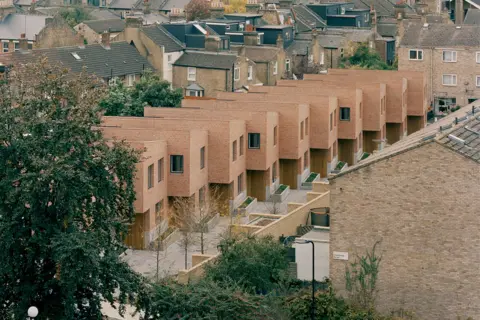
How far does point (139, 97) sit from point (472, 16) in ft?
186

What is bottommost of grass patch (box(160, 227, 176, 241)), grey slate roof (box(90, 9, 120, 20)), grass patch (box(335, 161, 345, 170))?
grass patch (box(335, 161, 345, 170))

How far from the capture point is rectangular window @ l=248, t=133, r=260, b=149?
72.2 m

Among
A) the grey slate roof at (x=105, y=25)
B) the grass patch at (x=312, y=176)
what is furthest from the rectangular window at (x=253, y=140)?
the grey slate roof at (x=105, y=25)

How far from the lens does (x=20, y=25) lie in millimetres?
115875

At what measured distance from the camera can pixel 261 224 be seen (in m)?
60.1

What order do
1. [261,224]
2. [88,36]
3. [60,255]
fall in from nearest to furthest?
[60,255] → [261,224] → [88,36]

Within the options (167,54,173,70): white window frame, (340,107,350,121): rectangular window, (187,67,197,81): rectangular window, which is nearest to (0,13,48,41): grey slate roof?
(167,54,173,70): white window frame

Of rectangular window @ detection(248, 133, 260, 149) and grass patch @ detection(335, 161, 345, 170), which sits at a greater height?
rectangular window @ detection(248, 133, 260, 149)

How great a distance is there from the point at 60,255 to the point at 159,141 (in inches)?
806

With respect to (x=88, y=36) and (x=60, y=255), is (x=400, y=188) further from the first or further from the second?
(x=88, y=36)

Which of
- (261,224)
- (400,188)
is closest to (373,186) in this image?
(400,188)

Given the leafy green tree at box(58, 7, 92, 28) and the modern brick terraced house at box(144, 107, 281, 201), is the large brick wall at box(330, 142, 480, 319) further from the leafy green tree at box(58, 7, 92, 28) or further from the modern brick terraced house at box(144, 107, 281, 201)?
the leafy green tree at box(58, 7, 92, 28)

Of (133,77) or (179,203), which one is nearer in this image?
(179,203)

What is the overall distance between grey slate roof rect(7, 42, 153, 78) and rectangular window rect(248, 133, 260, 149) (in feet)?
67.4
